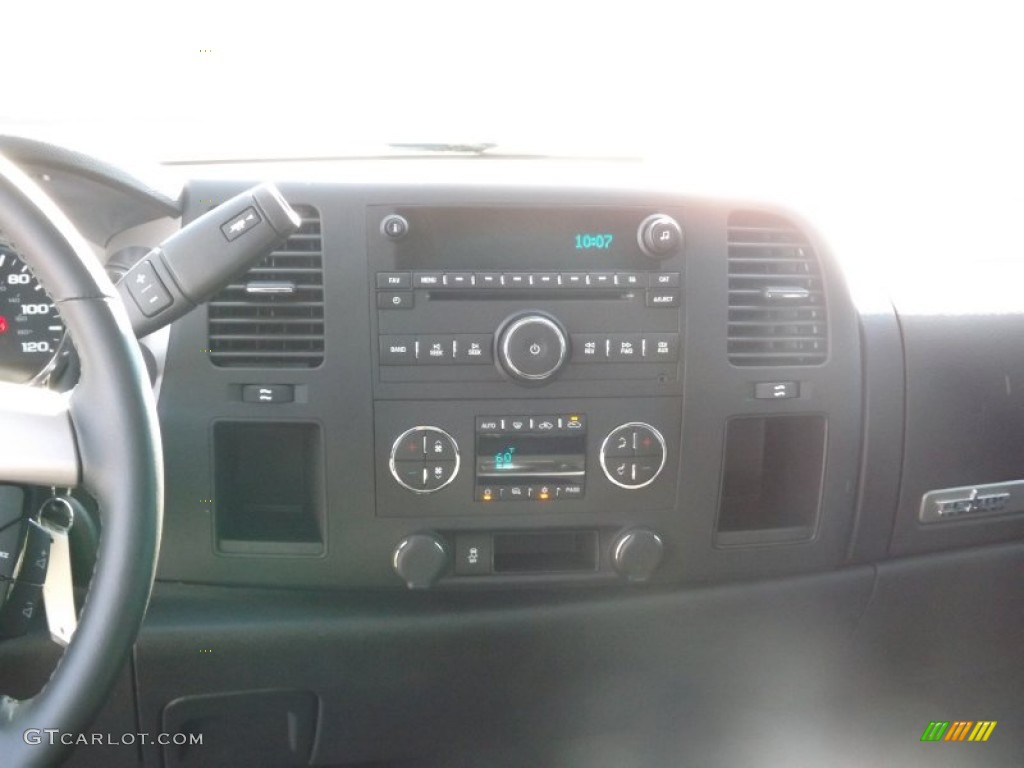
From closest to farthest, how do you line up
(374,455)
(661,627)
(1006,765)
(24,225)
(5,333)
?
(24,225) → (5,333) → (374,455) → (661,627) → (1006,765)

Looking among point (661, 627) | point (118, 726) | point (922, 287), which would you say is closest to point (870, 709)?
point (661, 627)

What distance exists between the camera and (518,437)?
1.70m

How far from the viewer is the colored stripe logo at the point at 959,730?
2.15m

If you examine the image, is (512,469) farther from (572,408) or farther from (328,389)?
(328,389)

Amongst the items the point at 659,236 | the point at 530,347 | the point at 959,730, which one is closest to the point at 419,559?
the point at 530,347

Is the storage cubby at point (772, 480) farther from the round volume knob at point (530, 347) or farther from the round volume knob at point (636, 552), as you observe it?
the round volume knob at point (530, 347)

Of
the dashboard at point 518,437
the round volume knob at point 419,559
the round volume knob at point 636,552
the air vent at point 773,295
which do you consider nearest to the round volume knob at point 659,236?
the dashboard at point 518,437

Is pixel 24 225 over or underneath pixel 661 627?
over

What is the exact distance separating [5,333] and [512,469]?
801 mm

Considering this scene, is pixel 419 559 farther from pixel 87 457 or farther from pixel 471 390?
pixel 87 457

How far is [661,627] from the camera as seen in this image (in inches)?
73.4

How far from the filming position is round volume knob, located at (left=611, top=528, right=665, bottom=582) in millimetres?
1754

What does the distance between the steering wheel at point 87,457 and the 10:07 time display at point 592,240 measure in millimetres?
830

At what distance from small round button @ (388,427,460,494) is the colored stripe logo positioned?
1.20m
